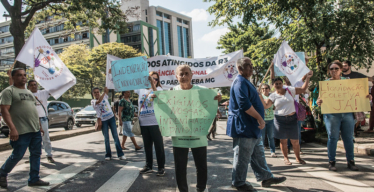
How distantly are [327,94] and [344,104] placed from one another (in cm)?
34

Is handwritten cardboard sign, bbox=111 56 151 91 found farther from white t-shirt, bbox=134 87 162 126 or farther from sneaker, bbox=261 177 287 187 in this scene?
sneaker, bbox=261 177 287 187

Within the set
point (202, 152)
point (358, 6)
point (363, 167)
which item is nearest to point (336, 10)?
point (358, 6)

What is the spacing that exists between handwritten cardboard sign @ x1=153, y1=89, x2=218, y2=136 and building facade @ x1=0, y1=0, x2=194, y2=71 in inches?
1687

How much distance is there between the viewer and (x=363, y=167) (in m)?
5.08

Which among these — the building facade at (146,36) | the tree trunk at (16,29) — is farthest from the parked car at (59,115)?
the building facade at (146,36)

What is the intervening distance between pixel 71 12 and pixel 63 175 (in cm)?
919

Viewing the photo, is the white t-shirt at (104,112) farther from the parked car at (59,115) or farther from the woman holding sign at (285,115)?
the parked car at (59,115)

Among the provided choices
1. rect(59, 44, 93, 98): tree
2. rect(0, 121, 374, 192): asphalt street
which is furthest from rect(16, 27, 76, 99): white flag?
rect(59, 44, 93, 98): tree

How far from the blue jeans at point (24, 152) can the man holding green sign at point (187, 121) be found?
7.29 feet

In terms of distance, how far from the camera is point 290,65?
18.8 feet

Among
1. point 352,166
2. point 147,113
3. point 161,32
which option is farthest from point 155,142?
point 161,32

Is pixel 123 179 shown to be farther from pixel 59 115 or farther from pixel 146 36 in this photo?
pixel 146 36

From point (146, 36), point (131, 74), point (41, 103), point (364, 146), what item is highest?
Result: point (146, 36)

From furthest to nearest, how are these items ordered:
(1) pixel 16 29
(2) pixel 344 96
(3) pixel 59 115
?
(3) pixel 59 115, (1) pixel 16 29, (2) pixel 344 96
